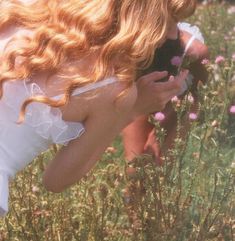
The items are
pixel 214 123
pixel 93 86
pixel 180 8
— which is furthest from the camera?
pixel 214 123

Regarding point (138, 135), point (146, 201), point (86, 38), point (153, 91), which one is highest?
point (86, 38)

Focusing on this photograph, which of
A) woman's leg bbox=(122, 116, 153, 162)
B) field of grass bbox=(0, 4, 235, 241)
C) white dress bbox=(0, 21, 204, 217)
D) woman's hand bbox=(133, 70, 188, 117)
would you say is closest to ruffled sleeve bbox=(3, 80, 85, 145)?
white dress bbox=(0, 21, 204, 217)

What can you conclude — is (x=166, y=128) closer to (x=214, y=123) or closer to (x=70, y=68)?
(x=214, y=123)

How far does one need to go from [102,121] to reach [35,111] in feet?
0.58

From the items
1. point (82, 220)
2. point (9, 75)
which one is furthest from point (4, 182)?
point (82, 220)

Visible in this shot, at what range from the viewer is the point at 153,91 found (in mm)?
2168

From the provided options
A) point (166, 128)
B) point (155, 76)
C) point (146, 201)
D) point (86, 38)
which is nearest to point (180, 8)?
point (155, 76)

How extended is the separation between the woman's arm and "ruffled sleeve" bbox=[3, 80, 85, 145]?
8cm

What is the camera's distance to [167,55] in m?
2.90

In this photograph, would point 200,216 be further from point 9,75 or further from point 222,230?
point 9,75

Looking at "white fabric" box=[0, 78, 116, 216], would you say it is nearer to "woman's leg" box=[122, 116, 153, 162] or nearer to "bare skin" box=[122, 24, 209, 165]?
"bare skin" box=[122, 24, 209, 165]

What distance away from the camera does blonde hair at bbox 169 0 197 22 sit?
210cm

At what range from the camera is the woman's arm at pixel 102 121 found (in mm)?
1979

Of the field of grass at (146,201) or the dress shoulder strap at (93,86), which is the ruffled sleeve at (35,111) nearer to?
the dress shoulder strap at (93,86)
